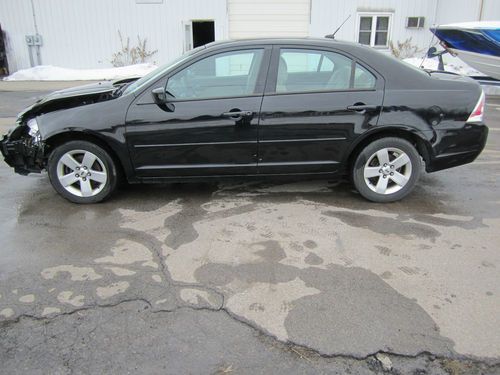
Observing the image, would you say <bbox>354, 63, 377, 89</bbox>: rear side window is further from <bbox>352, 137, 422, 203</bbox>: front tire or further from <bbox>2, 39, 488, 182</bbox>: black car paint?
<bbox>352, 137, 422, 203</bbox>: front tire

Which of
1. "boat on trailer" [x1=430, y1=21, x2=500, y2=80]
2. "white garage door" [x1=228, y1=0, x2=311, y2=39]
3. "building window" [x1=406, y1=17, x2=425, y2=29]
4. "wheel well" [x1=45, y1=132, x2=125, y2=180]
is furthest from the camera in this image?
"building window" [x1=406, y1=17, x2=425, y2=29]

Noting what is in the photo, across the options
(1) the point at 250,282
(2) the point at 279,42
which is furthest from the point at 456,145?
(1) the point at 250,282

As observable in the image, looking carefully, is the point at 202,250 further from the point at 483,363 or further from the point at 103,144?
the point at 483,363

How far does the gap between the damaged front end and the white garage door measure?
470 inches

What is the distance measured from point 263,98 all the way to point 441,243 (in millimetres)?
2063

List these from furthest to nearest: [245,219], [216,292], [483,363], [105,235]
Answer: [245,219] < [105,235] < [216,292] < [483,363]

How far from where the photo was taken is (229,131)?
173 inches

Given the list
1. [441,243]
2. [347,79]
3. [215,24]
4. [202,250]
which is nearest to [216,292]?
[202,250]

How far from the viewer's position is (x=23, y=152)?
4.52 metres

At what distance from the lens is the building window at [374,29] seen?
16.0 metres

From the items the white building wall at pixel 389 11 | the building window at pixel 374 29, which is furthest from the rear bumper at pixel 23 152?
the building window at pixel 374 29

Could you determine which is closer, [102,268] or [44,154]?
[102,268]

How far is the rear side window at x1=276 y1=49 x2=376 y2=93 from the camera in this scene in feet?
14.5

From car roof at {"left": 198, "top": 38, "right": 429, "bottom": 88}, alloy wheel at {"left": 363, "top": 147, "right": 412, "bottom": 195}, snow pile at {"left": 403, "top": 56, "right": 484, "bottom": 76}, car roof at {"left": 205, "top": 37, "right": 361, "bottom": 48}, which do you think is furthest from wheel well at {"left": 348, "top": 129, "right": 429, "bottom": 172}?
snow pile at {"left": 403, "top": 56, "right": 484, "bottom": 76}
